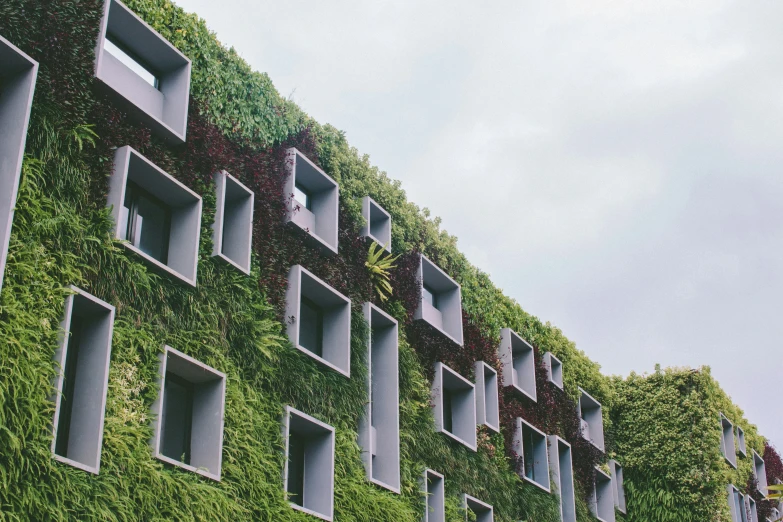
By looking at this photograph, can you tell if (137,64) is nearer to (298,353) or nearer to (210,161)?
(210,161)

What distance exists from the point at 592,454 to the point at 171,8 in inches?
755

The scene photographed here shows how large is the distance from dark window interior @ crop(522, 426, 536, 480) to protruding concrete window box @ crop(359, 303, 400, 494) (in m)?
6.83

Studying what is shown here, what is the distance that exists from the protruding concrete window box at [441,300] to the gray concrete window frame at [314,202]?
13.0ft

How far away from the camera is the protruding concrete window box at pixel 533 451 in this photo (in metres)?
27.7

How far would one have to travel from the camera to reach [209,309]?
1780 centimetres

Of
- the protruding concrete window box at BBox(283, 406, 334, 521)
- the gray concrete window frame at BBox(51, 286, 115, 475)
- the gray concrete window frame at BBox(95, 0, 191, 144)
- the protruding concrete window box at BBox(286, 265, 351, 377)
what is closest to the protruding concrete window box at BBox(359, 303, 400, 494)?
the protruding concrete window box at BBox(286, 265, 351, 377)

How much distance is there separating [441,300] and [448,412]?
3.21 m

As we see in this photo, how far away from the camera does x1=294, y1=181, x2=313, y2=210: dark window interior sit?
22953 millimetres

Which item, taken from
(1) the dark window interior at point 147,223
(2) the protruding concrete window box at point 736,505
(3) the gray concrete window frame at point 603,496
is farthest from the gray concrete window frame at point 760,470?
(1) the dark window interior at point 147,223

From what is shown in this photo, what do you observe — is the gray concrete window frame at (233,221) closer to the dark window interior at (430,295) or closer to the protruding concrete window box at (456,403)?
the protruding concrete window box at (456,403)

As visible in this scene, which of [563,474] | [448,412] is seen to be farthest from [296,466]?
[563,474]

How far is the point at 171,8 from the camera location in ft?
64.9

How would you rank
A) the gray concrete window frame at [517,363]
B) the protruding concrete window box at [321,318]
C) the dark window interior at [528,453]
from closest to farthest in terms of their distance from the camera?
the protruding concrete window box at [321,318] → the dark window interior at [528,453] → the gray concrete window frame at [517,363]

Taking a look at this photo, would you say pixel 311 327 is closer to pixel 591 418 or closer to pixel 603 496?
pixel 603 496
